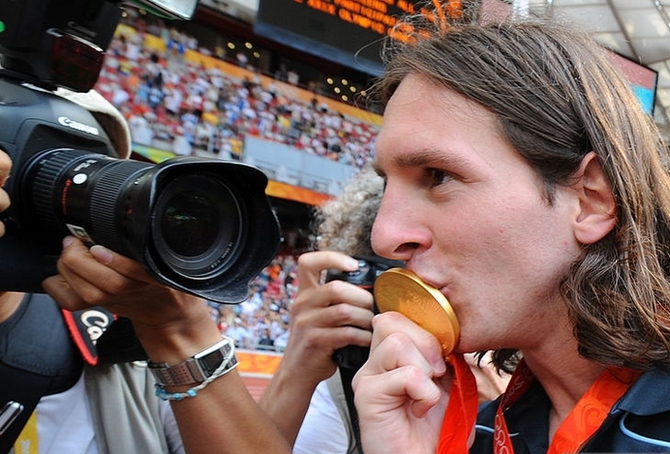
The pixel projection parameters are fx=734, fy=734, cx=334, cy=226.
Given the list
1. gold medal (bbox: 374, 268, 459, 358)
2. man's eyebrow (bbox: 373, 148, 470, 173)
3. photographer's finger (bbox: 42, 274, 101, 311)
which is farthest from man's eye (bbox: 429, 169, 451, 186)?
photographer's finger (bbox: 42, 274, 101, 311)

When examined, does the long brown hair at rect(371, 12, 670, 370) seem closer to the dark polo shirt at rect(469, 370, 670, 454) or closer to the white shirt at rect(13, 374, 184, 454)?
the dark polo shirt at rect(469, 370, 670, 454)

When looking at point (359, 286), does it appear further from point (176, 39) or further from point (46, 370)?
point (176, 39)

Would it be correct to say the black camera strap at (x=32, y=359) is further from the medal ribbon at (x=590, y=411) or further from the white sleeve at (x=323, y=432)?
the medal ribbon at (x=590, y=411)

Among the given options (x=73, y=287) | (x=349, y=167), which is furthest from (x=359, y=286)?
(x=349, y=167)

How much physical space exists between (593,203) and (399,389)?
0.35 m

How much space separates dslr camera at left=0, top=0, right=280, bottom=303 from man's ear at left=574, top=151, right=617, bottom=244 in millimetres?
397

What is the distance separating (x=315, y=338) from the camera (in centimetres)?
125

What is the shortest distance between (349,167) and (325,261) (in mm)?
5078

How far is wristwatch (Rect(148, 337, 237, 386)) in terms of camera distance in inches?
40.0

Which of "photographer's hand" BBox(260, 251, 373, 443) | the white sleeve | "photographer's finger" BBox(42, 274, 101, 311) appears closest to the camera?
"photographer's finger" BBox(42, 274, 101, 311)

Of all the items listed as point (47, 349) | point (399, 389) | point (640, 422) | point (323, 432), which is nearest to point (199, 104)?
point (323, 432)

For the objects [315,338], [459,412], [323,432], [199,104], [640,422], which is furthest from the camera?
[199,104]

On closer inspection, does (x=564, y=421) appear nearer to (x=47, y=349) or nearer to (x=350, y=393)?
(x=350, y=393)

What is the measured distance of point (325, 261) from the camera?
131 cm
